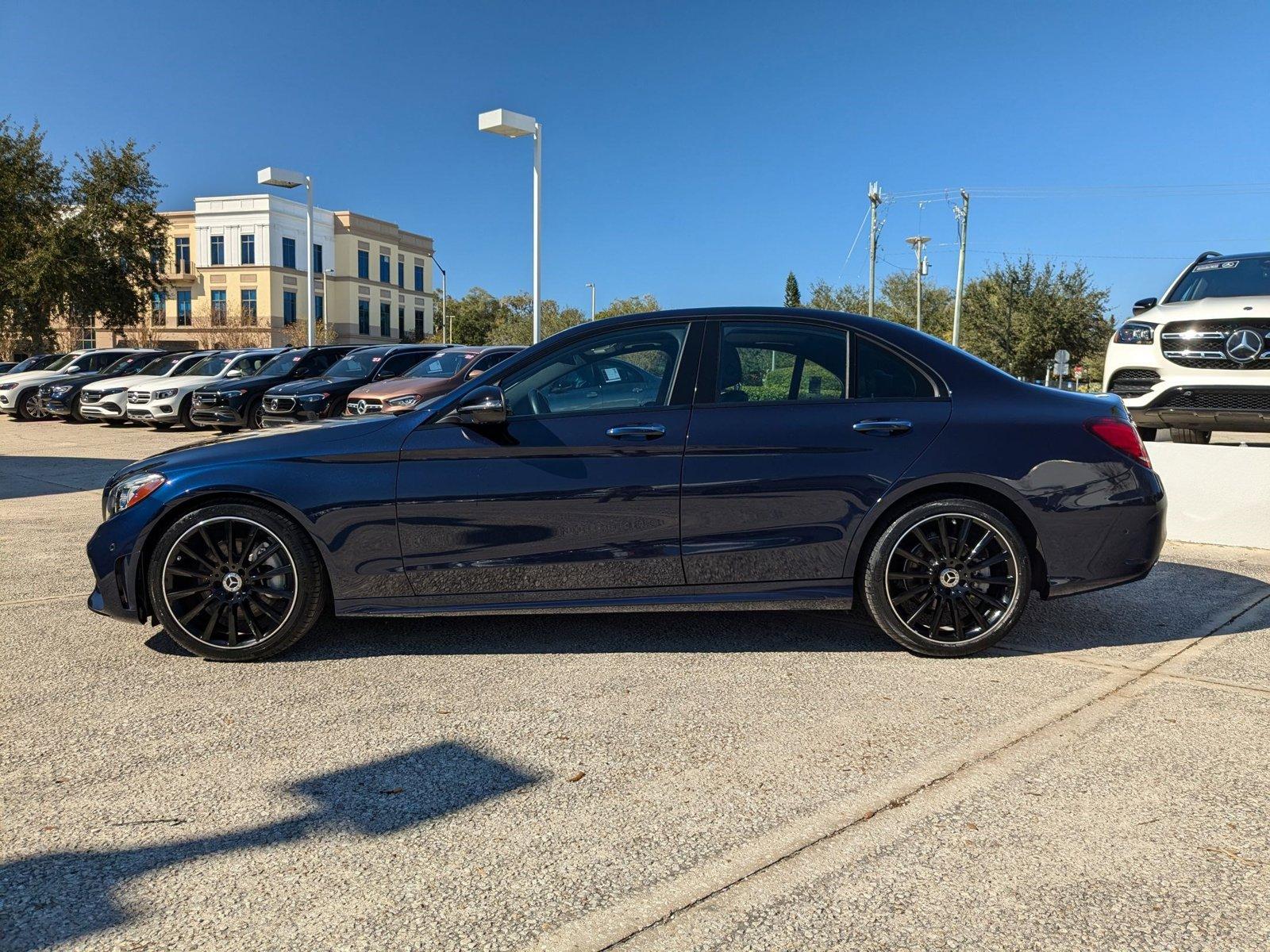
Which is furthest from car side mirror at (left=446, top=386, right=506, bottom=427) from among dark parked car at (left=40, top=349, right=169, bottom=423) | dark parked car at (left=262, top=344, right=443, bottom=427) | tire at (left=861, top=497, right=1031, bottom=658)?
dark parked car at (left=40, top=349, right=169, bottom=423)

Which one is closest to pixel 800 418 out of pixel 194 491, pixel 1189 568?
pixel 194 491

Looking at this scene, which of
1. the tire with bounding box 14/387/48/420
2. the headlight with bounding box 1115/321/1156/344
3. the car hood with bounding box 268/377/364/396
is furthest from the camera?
the tire with bounding box 14/387/48/420

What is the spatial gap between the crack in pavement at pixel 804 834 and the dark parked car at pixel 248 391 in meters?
15.4

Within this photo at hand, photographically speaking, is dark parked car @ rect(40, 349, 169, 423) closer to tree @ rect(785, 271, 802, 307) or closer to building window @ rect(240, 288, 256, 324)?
building window @ rect(240, 288, 256, 324)

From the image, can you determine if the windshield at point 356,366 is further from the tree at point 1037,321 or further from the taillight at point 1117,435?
the tree at point 1037,321

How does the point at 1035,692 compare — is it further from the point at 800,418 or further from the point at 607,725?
the point at 607,725

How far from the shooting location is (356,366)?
1706cm

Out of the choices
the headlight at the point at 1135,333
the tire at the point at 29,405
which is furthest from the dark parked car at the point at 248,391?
the headlight at the point at 1135,333

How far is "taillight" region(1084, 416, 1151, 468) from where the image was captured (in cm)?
454

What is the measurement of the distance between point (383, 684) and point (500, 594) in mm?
623

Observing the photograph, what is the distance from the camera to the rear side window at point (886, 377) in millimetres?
4570

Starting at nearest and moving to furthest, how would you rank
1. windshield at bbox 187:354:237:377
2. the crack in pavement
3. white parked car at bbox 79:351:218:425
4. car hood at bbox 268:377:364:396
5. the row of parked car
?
1. the crack in pavement
2. the row of parked car
3. car hood at bbox 268:377:364:396
4. white parked car at bbox 79:351:218:425
5. windshield at bbox 187:354:237:377

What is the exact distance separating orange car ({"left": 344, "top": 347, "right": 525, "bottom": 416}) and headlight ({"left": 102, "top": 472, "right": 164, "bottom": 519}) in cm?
878

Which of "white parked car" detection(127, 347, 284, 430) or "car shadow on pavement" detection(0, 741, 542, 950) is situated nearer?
"car shadow on pavement" detection(0, 741, 542, 950)
